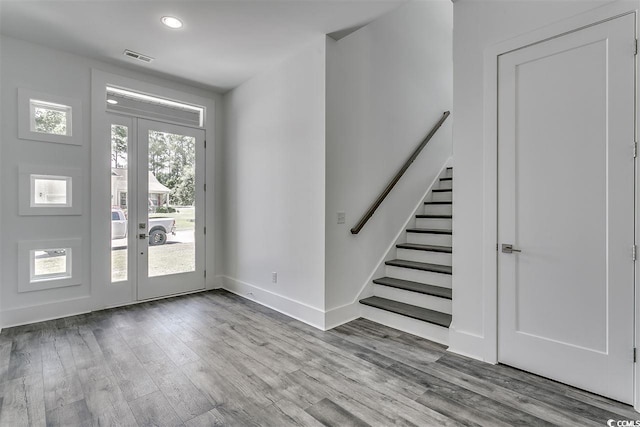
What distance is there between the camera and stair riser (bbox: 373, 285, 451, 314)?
3.06 meters

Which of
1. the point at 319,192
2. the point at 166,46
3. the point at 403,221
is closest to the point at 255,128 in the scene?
the point at 166,46

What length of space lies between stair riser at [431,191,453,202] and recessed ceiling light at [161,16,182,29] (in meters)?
3.74

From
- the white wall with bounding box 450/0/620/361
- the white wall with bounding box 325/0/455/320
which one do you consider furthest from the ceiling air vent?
the white wall with bounding box 450/0/620/361

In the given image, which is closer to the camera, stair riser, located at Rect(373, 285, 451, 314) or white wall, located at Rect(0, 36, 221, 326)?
stair riser, located at Rect(373, 285, 451, 314)

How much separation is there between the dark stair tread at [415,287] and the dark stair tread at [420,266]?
17 centimetres

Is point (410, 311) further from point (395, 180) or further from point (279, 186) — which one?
point (279, 186)

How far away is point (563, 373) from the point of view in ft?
7.22

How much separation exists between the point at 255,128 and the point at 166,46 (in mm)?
→ 1336

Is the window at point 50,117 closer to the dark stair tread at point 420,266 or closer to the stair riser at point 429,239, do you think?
the dark stair tread at point 420,266

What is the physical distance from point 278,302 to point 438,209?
2.44 m

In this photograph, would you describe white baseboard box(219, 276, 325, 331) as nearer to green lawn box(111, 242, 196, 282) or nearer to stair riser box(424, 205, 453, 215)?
green lawn box(111, 242, 196, 282)

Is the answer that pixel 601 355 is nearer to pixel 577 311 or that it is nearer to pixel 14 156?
pixel 577 311

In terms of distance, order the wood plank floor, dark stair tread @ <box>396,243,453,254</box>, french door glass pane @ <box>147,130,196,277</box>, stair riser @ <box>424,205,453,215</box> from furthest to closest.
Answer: french door glass pane @ <box>147,130,196,277</box> → stair riser @ <box>424,205,453,215</box> → dark stair tread @ <box>396,243,453,254</box> → the wood plank floor

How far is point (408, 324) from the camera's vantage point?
123 inches
